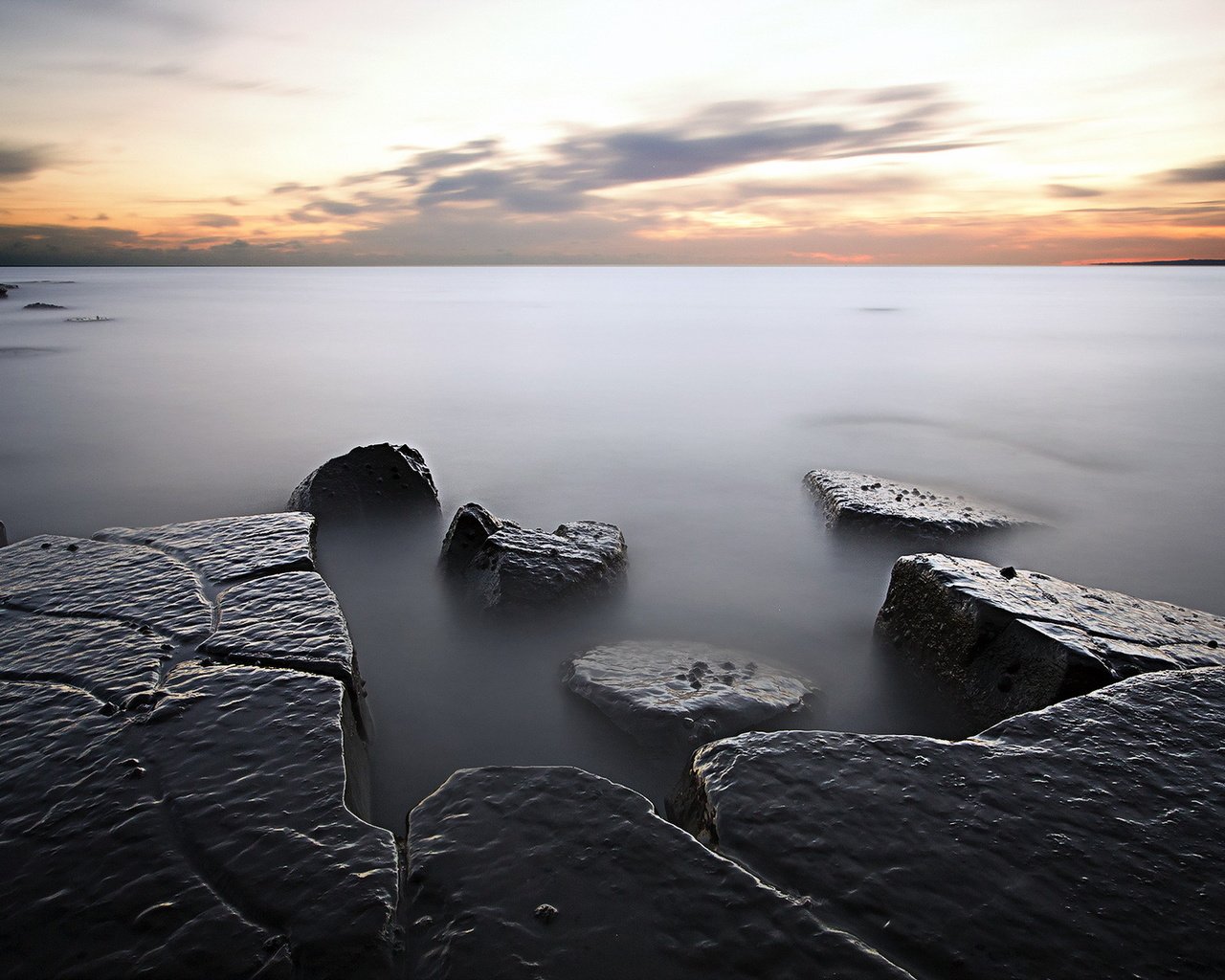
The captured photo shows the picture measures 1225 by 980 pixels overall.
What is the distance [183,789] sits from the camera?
205 cm

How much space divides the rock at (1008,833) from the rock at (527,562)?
6.29 feet

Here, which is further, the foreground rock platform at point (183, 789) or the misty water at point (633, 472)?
the misty water at point (633, 472)

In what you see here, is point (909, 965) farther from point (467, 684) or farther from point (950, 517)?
point (950, 517)

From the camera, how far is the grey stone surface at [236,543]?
3596 millimetres

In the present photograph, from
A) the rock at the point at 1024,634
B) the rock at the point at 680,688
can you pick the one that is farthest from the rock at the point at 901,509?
the rock at the point at 680,688

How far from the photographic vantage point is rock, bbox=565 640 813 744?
3055mm

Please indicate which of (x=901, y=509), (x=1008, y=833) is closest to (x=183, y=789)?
(x=1008, y=833)

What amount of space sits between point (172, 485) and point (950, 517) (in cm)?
692

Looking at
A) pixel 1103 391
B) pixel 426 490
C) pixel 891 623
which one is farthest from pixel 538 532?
pixel 1103 391

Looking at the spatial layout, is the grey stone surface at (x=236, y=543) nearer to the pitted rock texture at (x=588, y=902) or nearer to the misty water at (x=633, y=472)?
the misty water at (x=633, y=472)

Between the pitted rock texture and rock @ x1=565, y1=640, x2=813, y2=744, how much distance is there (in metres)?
0.95

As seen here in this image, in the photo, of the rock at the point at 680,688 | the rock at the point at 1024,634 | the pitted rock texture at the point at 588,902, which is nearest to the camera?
the pitted rock texture at the point at 588,902

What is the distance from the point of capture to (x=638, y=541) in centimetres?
577

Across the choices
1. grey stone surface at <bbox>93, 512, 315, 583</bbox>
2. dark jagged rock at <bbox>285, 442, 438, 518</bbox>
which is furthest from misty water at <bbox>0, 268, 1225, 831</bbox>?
grey stone surface at <bbox>93, 512, 315, 583</bbox>
